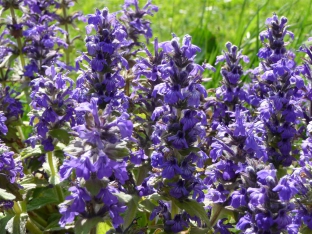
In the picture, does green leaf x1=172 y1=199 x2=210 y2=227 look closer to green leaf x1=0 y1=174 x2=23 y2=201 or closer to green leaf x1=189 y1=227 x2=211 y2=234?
green leaf x1=189 y1=227 x2=211 y2=234

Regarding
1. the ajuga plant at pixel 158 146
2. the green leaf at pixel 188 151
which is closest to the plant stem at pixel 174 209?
the ajuga plant at pixel 158 146

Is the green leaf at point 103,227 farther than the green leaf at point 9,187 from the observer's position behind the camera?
No

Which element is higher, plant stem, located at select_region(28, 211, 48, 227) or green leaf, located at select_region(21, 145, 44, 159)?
green leaf, located at select_region(21, 145, 44, 159)

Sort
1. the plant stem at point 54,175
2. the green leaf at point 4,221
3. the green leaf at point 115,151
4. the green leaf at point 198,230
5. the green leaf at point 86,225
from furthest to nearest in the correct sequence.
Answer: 1. the plant stem at point 54,175
2. the green leaf at point 4,221
3. the green leaf at point 198,230
4. the green leaf at point 86,225
5. the green leaf at point 115,151

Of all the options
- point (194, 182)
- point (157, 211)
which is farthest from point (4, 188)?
point (194, 182)

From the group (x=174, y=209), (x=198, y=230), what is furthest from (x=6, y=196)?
(x=198, y=230)

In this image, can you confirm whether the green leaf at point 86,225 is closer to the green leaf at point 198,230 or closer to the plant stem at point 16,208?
the green leaf at point 198,230

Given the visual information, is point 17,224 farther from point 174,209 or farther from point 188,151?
point 188,151

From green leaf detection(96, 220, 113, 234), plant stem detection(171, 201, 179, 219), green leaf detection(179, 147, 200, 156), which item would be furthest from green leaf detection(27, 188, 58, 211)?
green leaf detection(179, 147, 200, 156)

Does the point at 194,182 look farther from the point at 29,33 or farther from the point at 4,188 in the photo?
the point at 29,33
